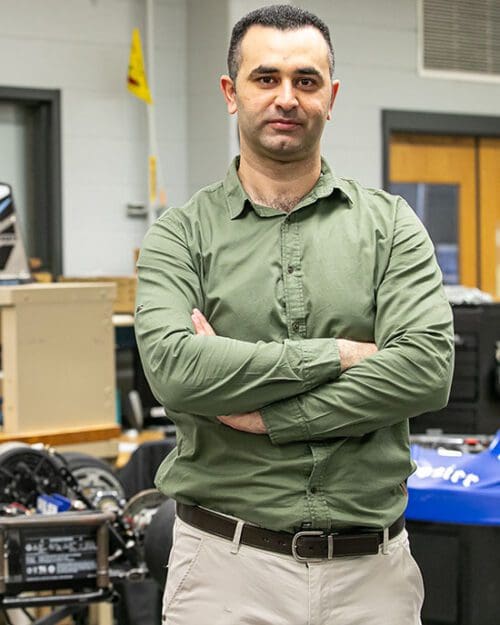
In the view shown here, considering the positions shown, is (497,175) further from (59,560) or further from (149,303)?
(149,303)

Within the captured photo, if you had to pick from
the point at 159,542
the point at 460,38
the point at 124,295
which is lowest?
the point at 159,542

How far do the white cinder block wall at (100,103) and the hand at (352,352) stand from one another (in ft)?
13.9

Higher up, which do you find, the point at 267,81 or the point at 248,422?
the point at 267,81

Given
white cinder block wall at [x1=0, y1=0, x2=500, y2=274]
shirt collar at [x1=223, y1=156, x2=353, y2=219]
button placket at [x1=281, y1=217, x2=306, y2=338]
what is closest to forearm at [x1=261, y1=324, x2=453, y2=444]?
button placket at [x1=281, y1=217, x2=306, y2=338]

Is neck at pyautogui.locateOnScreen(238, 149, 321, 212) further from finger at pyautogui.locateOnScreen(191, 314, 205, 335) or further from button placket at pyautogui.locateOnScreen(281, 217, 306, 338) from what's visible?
finger at pyautogui.locateOnScreen(191, 314, 205, 335)

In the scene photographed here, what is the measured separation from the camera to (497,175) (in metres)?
6.82

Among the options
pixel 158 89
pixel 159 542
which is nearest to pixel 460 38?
pixel 158 89

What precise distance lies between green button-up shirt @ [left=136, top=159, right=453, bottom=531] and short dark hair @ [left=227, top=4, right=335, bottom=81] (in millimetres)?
206

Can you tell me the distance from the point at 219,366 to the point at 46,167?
434cm

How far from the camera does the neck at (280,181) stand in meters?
1.86

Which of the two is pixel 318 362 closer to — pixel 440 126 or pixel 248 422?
pixel 248 422

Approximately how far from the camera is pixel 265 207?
185 cm

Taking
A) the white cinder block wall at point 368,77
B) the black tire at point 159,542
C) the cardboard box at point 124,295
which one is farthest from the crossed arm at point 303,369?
the white cinder block wall at point 368,77

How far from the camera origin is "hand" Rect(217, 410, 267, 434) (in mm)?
1719
